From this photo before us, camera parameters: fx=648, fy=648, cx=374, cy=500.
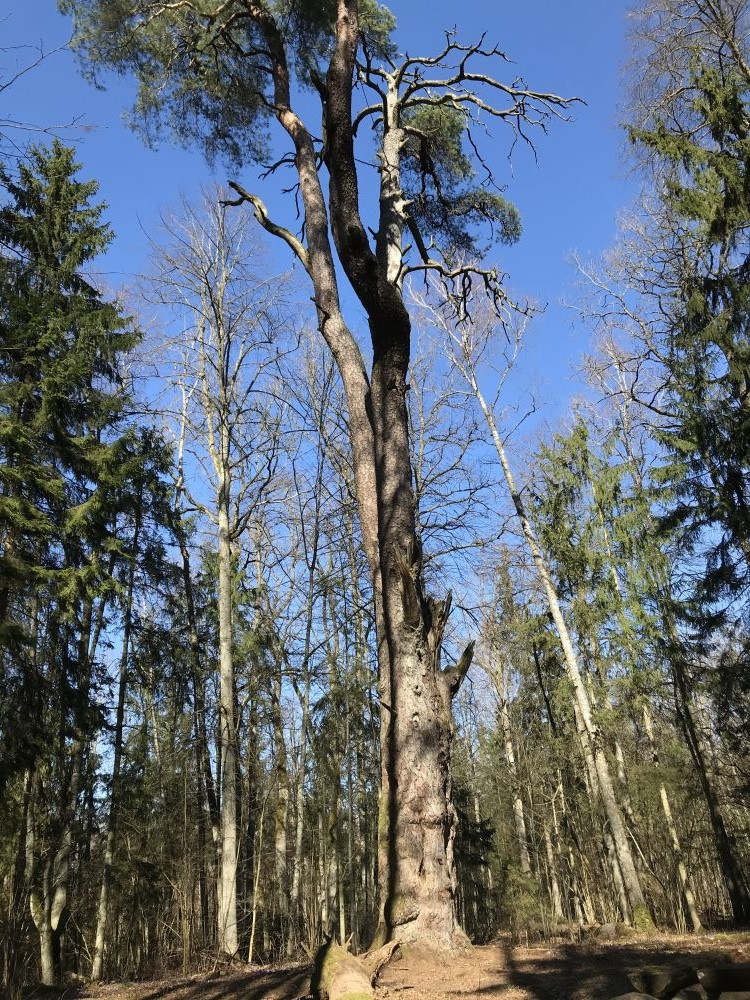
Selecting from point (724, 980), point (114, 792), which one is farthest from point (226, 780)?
point (724, 980)

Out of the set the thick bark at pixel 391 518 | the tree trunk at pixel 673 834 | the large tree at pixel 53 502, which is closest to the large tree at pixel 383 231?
the thick bark at pixel 391 518

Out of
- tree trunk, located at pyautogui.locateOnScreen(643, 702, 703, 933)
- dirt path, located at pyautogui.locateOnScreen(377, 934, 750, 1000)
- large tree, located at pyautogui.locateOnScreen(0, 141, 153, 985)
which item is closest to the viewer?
dirt path, located at pyautogui.locateOnScreen(377, 934, 750, 1000)

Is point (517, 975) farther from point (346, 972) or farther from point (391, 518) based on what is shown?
point (391, 518)

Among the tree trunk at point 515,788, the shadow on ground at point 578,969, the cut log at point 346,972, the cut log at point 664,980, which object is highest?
the tree trunk at point 515,788

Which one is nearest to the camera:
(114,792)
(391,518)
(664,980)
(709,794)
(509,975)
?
(664,980)

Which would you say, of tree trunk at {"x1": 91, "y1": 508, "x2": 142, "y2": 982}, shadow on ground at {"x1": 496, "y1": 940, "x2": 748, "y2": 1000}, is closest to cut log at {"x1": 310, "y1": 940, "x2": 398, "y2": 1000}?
shadow on ground at {"x1": 496, "y1": 940, "x2": 748, "y2": 1000}

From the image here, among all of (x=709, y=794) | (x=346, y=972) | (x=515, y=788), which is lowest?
(x=346, y=972)

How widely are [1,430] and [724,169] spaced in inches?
391

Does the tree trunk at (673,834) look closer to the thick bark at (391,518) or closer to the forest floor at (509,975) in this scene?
the forest floor at (509,975)

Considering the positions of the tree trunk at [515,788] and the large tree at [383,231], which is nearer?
the large tree at [383,231]

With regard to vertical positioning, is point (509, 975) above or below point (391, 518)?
below

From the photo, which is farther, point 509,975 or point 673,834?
point 673,834

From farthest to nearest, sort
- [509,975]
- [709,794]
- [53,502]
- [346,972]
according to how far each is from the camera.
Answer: [709,794], [53,502], [509,975], [346,972]

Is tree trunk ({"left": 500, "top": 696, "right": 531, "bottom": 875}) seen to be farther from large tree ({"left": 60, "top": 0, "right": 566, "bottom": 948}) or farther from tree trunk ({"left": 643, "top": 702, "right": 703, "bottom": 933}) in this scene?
large tree ({"left": 60, "top": 0, "right": 566, "bottom": 948})
